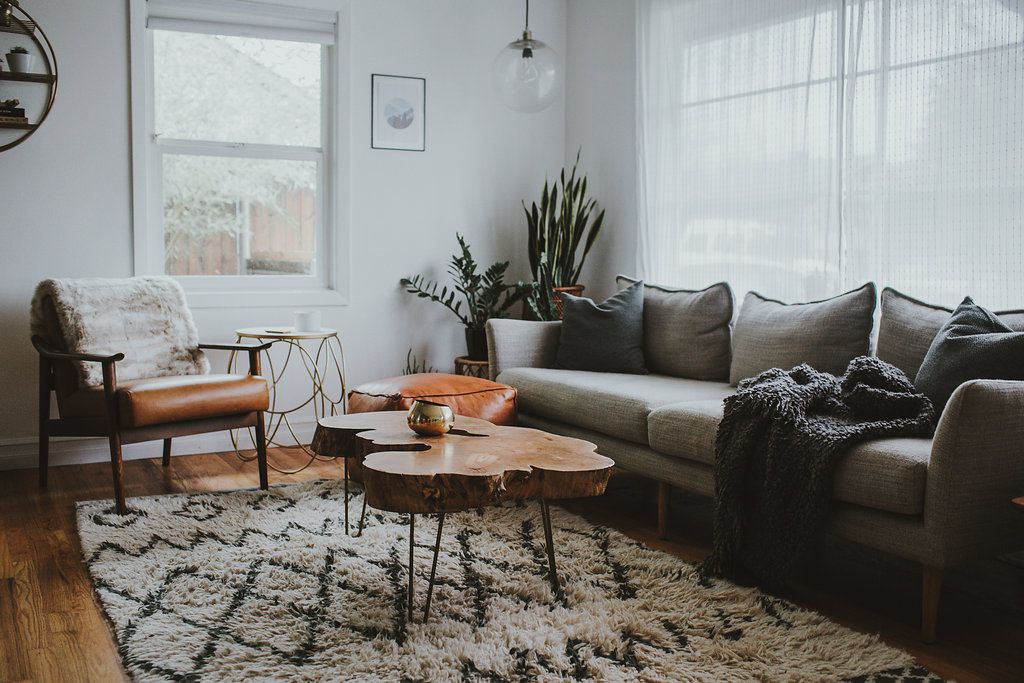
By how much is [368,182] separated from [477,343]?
1.05 metres

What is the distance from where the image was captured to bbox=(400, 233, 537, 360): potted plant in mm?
4980

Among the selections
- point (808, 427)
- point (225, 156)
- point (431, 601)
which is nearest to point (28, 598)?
point (431, 601)

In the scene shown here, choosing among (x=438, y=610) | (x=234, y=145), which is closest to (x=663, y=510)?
(x=438, y=610)

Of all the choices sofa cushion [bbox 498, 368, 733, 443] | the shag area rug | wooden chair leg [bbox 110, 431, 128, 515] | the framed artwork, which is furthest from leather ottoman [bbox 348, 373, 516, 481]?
the framed artwork

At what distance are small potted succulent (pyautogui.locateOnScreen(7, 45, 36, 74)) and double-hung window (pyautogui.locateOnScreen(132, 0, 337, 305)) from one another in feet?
1.49

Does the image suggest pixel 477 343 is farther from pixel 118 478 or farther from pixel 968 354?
pixel 968 354

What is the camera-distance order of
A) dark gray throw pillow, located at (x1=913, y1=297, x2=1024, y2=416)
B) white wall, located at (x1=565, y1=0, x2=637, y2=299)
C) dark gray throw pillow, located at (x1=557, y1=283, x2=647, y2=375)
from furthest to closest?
white wall, located at (x1=565, y1=0, x2=637, y2=299) < dark gray throw pillow, located at (x1=557, y1=283, x2=647, y2=375) < dark gray throw pillow, located at (x1=913, y1=297, x2=1024, y2=416)

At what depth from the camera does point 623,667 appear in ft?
7.00

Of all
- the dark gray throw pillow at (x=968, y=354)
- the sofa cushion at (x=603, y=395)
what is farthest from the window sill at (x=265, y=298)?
the dark gray throw pillow at (x=968, y=354)

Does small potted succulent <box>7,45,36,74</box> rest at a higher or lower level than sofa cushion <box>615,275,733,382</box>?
higher

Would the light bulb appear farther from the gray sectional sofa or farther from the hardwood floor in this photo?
the hardwood floor

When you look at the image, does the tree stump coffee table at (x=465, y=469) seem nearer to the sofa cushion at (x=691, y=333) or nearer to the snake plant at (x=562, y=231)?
the sofa cushion at (x=691, y=333)

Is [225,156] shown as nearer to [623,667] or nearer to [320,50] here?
[320,50]

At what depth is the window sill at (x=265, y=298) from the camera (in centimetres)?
450
